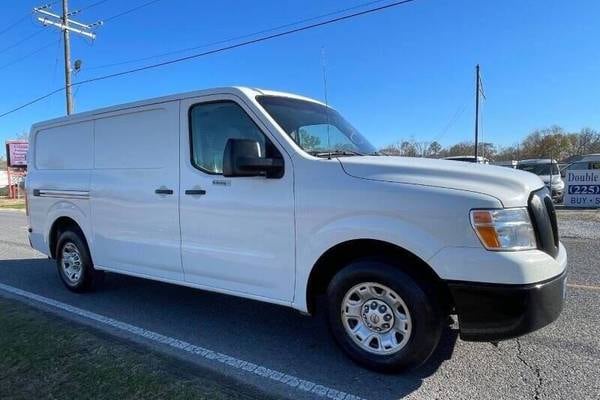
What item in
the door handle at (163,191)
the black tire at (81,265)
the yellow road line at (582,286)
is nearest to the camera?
the door handle at (163,191)

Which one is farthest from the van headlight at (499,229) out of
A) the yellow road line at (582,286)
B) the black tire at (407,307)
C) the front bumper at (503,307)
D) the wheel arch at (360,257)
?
the yellow road line at (582,286)

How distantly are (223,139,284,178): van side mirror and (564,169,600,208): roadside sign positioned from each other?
626 inches

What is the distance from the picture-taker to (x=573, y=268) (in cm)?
658

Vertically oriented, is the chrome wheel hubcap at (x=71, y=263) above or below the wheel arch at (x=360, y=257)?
below

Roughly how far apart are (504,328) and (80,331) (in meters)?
3.65

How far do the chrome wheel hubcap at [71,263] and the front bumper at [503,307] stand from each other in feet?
15.4

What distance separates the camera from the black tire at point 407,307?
3.23 metres

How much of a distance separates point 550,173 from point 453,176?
18.1 m

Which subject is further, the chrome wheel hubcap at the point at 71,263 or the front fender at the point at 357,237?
the chrome wheel hubcap at the point at 71,263

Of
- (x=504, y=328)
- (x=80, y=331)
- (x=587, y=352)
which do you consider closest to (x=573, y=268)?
(x=587, y=352)

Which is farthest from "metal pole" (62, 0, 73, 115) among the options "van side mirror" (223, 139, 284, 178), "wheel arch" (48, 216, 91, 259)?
"van side mirror" (223, 139, 284, 178)

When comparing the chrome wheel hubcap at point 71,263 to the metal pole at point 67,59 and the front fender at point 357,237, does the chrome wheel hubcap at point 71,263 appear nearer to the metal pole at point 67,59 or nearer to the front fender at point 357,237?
the front fender at point 357,237

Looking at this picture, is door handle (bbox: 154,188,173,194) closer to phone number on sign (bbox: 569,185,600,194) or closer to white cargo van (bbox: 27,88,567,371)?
white cargo van (bbox: 27,88,567,371)

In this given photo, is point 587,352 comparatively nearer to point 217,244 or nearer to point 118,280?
point 217,244
